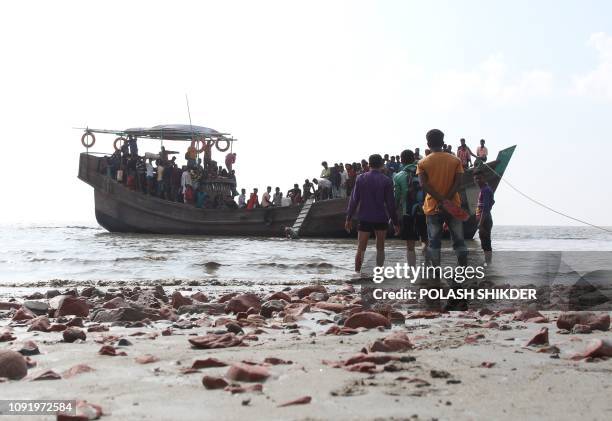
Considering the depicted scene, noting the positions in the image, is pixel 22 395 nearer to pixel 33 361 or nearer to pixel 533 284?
pixel 33 361

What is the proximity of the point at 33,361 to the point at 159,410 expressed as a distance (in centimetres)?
108

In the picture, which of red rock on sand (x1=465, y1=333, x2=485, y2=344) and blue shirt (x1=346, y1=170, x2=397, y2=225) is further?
blue shirt (x1=346, y1=170, x2=397, y2=225)

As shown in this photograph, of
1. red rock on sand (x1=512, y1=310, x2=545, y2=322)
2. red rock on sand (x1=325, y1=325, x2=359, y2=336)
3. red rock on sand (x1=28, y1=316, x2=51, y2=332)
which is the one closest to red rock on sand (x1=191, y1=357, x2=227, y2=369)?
red rock on sand (x1=325, y1=325, x2=359, y2=336)

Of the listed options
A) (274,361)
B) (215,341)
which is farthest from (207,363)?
(215,341)

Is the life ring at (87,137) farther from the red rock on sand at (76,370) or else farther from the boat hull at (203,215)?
the red rock on sand at (76,370)

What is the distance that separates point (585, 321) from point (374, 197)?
426 centimetres

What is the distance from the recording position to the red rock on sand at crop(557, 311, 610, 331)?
12.3 feet

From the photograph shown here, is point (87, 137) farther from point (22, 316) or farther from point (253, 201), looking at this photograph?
point (22, 316)

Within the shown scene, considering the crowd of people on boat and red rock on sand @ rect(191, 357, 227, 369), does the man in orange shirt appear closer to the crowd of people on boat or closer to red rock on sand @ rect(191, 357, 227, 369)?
red rock on sand @ rect(191, 357, 227, 369)

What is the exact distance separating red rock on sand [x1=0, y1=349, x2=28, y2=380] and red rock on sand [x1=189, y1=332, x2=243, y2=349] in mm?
803

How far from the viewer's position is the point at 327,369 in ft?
9.03

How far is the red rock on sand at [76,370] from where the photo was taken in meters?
2.76

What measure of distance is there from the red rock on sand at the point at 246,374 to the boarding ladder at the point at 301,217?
20660 millimetres

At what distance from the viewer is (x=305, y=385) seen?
8.14 ft
